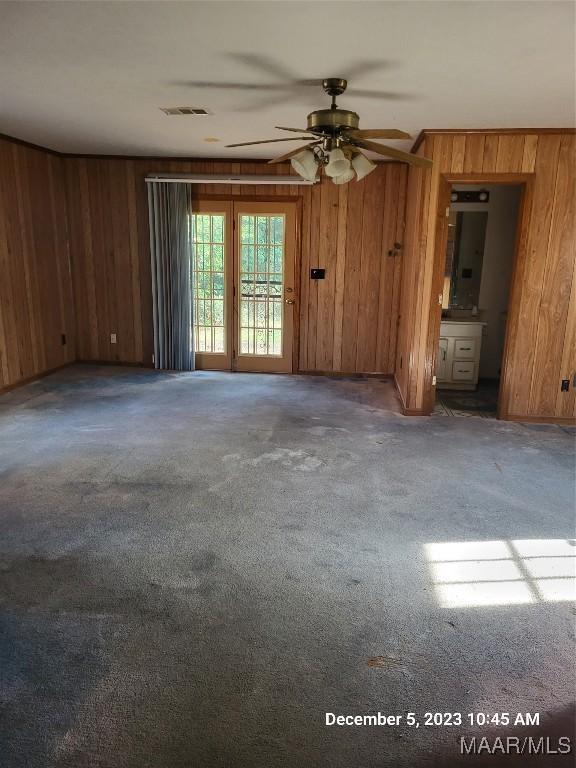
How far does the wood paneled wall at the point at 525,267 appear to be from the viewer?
15.4 feet

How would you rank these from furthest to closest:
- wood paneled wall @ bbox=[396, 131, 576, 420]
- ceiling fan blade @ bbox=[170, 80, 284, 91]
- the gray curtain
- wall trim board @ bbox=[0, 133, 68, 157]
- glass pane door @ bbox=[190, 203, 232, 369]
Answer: glass pane door @ bbox=[190, 203, 232, 369], the gray curtain, wall trim board @ bbox=[0, 133, 68, 157], wood paneled wall @ bbox=[396, 131, 576, 420], ceiling fan blade @ bbox=[170, 80, 284, 91]

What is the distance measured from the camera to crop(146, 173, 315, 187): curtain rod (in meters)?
6.34

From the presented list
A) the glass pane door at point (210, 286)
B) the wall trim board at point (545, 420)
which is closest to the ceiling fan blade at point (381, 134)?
the wall trim board at point (545, 420)

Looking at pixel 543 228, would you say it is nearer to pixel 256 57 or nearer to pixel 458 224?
pixel 458 224

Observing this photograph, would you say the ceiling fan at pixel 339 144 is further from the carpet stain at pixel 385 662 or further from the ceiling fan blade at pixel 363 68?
the carpet stain at pixel 385 662

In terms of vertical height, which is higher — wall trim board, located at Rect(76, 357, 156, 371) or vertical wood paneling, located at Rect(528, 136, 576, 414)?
vertical wood paneling, located at Rect(528, 136, 576, 414)

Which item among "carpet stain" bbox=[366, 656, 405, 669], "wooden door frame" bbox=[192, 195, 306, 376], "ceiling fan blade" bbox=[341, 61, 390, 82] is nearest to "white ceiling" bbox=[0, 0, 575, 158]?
"ceiling fan blade" bbox=[341, 61, 390, 82]

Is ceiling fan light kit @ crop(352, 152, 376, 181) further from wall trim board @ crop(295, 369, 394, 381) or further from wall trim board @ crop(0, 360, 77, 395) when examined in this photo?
wall trim board @ crop(0, 360, 77, 395)

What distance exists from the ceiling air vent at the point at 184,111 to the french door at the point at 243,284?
2.20 m

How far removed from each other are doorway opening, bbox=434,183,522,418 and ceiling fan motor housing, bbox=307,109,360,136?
3.29 metres

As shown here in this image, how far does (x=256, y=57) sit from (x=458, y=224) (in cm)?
407

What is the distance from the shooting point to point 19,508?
129 inches

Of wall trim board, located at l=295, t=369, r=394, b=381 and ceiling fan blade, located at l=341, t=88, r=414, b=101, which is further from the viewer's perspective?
wall trim board, located at l=295, t=369, r=394, b=381

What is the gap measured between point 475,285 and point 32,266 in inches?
202
